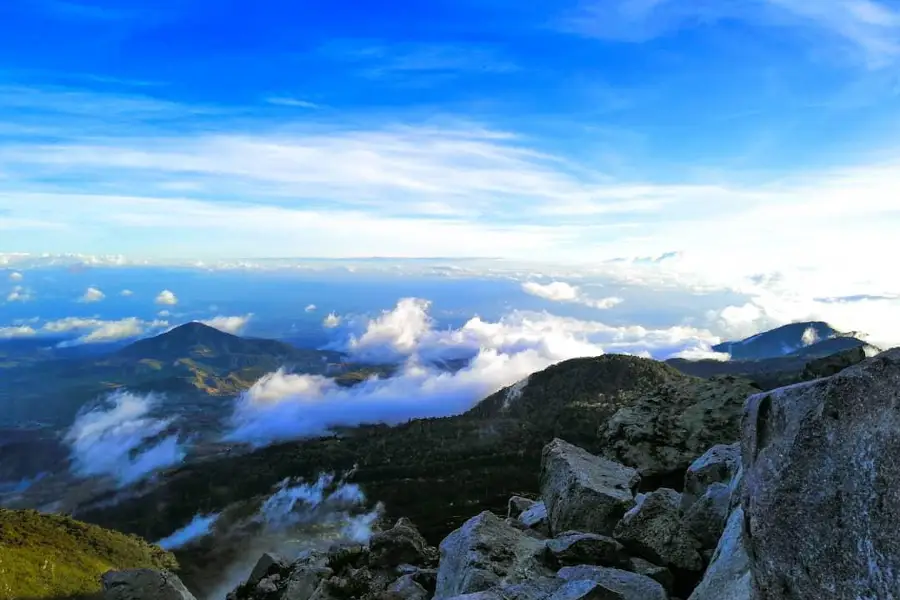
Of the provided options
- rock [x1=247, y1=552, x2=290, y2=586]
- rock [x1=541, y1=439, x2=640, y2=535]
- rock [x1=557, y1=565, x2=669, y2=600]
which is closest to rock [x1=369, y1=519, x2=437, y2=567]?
rock [x1=541, y1=439, x2=640, y2=535]

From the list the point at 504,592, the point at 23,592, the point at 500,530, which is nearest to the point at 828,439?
the point at 504,592

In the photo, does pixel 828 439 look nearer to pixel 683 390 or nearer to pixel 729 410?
pixel 729 410

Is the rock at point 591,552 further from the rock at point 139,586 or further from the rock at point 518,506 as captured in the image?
the rock at point 139,586

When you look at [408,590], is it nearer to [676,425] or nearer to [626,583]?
[626,583]

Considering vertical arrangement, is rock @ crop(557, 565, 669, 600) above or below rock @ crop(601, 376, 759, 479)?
above

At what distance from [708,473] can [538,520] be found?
8.78 m

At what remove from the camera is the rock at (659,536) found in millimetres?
20656

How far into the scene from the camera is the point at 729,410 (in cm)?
4262

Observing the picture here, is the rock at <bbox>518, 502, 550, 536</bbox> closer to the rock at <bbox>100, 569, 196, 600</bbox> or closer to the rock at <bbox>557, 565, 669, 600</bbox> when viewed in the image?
the rock at <bbox>557, 565, 669, 600</bbox>

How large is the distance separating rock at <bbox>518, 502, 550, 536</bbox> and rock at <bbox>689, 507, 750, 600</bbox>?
13.6 m

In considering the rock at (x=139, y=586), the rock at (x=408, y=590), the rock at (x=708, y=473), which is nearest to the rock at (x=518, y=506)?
the rock at (x=408, y=590)

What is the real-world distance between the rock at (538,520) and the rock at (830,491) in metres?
17.2

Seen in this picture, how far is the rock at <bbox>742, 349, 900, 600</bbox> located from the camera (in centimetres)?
1020

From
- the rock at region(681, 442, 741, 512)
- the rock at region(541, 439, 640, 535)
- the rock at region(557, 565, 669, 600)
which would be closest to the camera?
the rock at region(557, 565, 669, 600)
